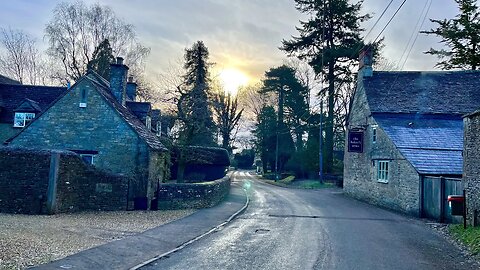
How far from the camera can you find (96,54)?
45906 millimetres

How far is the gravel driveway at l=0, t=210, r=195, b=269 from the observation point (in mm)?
9594

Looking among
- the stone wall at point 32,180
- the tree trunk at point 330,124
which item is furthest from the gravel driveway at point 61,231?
the tree trunk at point 330,124

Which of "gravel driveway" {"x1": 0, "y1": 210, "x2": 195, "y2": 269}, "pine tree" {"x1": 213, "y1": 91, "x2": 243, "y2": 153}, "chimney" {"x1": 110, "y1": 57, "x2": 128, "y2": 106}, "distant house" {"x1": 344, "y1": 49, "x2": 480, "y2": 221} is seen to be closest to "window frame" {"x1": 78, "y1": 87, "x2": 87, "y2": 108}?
"chimney" {"x1": 110, "y1": 57, "x2": 128, "y2": 106}

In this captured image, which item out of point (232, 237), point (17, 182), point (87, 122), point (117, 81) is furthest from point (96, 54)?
point (232, 237)

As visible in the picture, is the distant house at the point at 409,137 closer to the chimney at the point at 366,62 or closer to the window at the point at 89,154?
the chimney at the point at 366,62

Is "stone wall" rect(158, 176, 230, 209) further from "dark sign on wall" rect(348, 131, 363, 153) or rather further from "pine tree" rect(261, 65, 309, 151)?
"pine tree" rect(261, 65, 309, 151)

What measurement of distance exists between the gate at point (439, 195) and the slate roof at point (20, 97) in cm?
2731

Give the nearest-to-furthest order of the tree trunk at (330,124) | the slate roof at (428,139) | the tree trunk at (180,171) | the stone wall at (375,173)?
the slate roof at (428,139)
the stone wall at (375,173)
the tree trunk at (180,171)
the tree trunk at (330,124)

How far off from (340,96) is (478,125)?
3125 cm

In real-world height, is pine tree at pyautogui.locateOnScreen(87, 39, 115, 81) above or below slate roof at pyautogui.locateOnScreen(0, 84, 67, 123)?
above

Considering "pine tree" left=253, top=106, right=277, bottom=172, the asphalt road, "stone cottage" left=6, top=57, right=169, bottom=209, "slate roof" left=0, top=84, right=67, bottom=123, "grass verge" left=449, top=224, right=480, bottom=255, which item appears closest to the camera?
the asphalt road

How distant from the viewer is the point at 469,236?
13617mm

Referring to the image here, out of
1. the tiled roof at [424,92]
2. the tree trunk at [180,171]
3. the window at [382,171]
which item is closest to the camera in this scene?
the window at [382,171]

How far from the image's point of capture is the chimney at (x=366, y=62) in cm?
3152
